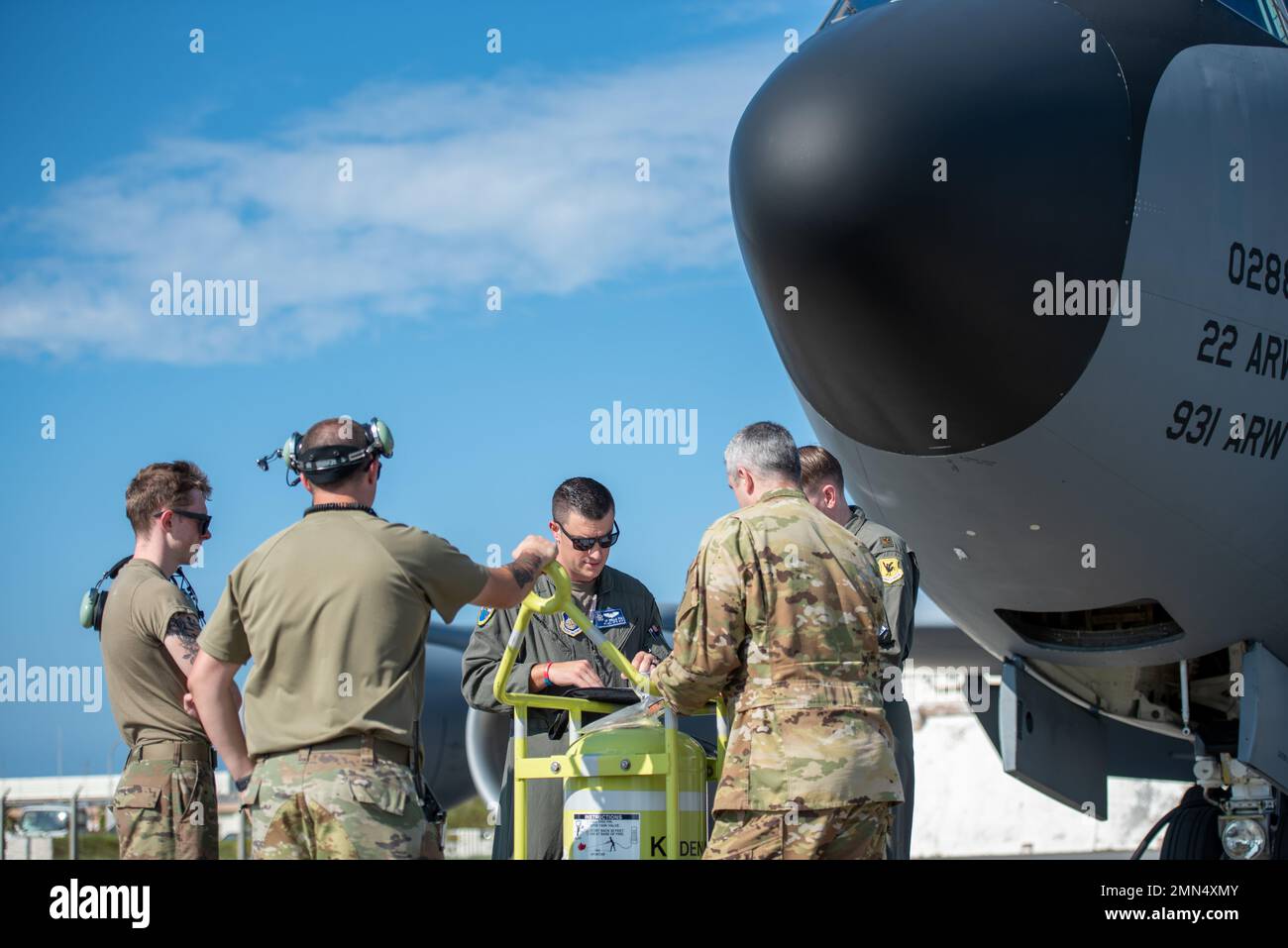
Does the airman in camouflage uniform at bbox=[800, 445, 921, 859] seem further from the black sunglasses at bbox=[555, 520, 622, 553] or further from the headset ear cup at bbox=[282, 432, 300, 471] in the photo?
the headset ear cup at bbox=[282, 432, 300, 471]

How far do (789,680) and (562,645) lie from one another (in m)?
1.57

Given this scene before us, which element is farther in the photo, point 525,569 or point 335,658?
point 525,569

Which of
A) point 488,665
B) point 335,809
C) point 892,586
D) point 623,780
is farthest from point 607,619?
point 335,809

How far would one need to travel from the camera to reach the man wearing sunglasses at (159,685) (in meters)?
4.02

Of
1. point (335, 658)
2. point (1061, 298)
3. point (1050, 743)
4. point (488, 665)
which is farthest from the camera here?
point (1050, 743)

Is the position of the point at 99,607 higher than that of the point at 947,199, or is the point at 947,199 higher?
the point at 947,199

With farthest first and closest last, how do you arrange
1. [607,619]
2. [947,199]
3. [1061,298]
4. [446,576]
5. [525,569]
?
[607,619] < [1061,298] < [947,199] < [525,569] < [446,576]

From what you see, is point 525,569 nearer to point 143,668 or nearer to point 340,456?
point 340,456

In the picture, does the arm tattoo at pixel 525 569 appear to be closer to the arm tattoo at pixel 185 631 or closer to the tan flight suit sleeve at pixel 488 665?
the tan flight suit sleeve at pixel 488 665

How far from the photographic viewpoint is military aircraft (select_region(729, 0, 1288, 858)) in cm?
431

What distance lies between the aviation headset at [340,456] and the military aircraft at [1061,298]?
1645mm

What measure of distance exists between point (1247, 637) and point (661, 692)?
9.59ft

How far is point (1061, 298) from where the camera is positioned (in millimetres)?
4391

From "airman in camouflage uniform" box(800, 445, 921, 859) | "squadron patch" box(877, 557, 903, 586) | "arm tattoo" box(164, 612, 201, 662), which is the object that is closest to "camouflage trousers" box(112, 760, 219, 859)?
"arm tattoo" box(164, 612, 201, 662)
